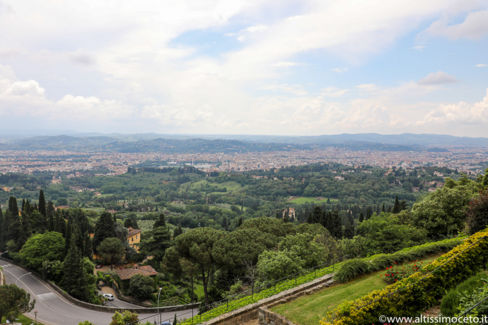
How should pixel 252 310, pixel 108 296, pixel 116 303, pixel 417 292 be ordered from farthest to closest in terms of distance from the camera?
pixel 108 296 → pixel 116 303 → pixel 252 310 → pixel 417 292

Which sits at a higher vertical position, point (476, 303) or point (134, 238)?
point (476, 303)

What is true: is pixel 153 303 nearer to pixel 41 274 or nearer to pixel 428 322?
pixel 41 274

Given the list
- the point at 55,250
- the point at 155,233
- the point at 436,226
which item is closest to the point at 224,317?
the point at 436,226

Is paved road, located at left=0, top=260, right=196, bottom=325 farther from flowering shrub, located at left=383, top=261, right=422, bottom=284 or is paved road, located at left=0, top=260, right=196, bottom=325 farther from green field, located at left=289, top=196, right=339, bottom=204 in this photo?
green field, located at left=289, top=196, right=339, bottom=204

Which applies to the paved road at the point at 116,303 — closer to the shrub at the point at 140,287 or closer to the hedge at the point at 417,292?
the shrub at the point at 140,287

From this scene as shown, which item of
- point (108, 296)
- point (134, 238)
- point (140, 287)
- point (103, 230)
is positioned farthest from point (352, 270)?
point (134, 238)

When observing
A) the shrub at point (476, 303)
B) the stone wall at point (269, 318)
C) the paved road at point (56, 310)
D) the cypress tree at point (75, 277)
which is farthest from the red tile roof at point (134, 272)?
the shrub at point (476, 303)

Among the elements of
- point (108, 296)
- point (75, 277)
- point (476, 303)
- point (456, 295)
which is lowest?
point (108, 296)

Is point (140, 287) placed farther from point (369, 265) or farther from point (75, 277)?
point (369, 265)
